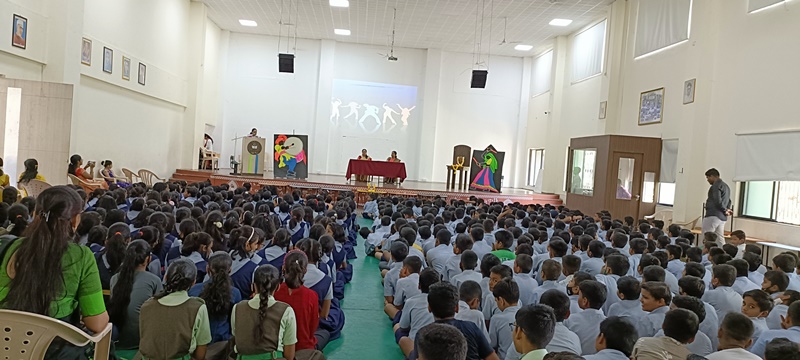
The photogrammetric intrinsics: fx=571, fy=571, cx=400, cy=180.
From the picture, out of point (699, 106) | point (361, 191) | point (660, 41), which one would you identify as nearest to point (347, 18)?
point (361, 191)

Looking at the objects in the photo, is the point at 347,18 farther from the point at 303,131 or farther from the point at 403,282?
the point at 403,282

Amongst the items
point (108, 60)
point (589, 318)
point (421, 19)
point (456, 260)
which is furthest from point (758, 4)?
point (108, 60)

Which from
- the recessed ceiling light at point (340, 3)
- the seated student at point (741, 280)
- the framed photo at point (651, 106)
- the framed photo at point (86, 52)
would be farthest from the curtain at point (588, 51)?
the framed photo at point (86, 52)

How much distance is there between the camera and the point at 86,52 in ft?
37.0

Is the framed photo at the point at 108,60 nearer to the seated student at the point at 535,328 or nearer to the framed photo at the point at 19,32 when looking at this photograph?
the framed photo at the point at 19,32

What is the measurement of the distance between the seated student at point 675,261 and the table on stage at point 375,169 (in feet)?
36.0

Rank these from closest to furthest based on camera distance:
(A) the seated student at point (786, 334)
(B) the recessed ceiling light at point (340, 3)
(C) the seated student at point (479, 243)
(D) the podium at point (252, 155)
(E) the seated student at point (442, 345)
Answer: (E) the seated student at point (442, 345) → (A) the seated student at point (786, 334) → (C) the seated student at point (479, 243) → (B) the recessed ceiling light at point (340, 3) → (D) the podium at point (252, 155)

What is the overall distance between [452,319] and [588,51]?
49.7 ft

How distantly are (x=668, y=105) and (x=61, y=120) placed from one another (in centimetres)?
1196

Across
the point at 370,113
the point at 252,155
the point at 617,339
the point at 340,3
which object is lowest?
the point at 617,339

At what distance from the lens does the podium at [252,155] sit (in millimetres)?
16250

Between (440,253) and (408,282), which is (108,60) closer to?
(440,253)

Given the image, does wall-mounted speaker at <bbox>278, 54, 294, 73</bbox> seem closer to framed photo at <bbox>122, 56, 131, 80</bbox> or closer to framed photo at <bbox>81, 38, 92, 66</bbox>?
framed photo at <bbox>122, 56, 131, 80</bbox>

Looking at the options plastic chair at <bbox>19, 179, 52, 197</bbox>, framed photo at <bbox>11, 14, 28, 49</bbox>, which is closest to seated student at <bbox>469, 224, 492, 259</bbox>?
plastic chair at <bbox>19, 179, 52, 197</bbox>
